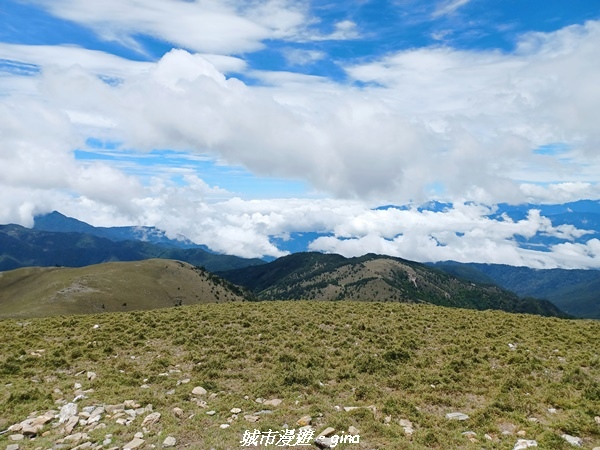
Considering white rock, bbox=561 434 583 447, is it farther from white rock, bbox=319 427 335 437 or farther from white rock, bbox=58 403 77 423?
white rock, bbox=58 403 77 423

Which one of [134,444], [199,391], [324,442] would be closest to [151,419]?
[134,444]

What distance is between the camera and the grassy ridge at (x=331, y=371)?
15.6 m

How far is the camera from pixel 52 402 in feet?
60.2

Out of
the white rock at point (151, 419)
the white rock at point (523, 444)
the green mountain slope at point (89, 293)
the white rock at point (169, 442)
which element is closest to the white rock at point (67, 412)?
the white rock at point (151, 419)

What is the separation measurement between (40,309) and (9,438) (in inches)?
5191

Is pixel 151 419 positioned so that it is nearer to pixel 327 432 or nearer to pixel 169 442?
pixel 169 442

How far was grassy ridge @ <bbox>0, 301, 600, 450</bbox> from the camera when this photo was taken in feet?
51.0

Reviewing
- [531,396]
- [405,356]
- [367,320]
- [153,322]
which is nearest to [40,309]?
[153,322]

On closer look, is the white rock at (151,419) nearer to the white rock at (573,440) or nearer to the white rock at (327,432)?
the white rock at (327,432)

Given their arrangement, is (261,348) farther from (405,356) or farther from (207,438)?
(207,438)

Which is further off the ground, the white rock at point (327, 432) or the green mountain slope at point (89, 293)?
the white rock at point (327, 432)

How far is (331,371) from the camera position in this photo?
22.4 metres

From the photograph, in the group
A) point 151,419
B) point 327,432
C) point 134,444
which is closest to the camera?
point 134,444

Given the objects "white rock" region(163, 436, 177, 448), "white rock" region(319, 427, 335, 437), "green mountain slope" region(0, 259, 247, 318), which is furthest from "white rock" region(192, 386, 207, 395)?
"green mountain slope" region(0, 259, 247, 318)
